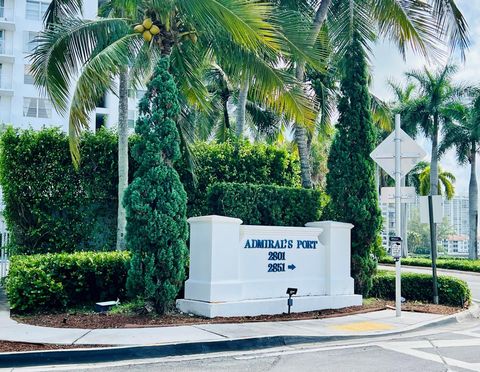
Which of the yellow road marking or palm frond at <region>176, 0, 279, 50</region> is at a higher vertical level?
palm frond at <region>176, 0, 279, 50</region>

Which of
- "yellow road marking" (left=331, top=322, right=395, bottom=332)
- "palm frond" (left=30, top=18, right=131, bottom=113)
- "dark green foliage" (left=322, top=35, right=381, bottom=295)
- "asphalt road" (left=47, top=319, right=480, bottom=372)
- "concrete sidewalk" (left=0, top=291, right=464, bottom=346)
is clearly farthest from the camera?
"dark green foliage" (left=322, top=35, right=381, bottom=295)

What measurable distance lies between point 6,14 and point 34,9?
239cm

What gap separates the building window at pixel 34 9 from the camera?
2024 inches

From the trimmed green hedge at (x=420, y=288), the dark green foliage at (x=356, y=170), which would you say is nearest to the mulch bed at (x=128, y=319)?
the dark green foliage at (x=356, y=170)

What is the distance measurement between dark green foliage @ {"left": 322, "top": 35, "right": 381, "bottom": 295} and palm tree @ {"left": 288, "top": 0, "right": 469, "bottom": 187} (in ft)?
2.76

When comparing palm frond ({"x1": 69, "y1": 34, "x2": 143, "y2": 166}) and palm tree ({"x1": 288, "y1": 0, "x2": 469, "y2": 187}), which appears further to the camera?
palm tree ({"x1": 288, "y1": 0, "x2": 469, "y2": 187})

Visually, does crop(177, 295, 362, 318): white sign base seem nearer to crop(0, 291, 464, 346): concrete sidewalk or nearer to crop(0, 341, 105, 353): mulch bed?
crop(0, 291, 464, 346): concrete sidewalk

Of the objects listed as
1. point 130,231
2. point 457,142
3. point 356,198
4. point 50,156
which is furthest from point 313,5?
point 457,142

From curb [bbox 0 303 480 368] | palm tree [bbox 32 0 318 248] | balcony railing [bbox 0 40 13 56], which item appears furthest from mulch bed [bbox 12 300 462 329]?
balcony railing [bbox 0 40 13 56]

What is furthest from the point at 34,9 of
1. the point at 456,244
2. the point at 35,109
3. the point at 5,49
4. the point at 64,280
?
the point at 456,244

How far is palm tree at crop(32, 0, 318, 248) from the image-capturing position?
482 inches

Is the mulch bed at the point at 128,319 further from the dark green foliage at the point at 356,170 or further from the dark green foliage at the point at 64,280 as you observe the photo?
the dark green foliage at the point at 356,170

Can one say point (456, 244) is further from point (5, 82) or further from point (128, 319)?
point (128, 319)

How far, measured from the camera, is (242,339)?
30.6 ft
